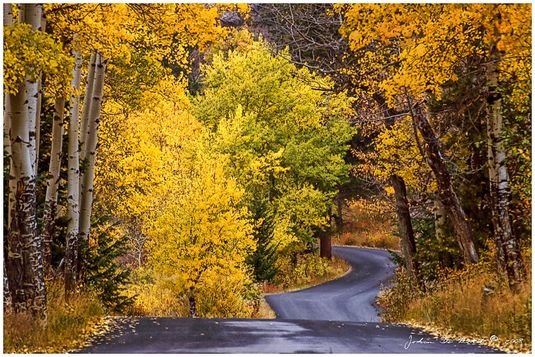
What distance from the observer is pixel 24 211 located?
916cm

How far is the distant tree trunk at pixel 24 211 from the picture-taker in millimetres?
9117

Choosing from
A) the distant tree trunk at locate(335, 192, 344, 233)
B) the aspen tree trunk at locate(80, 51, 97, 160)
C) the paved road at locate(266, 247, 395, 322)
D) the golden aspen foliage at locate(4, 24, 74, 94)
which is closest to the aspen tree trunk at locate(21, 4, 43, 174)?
the golden aspen foliage at locate(4, 24, 74, 94)

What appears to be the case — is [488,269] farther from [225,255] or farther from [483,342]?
[225,255]

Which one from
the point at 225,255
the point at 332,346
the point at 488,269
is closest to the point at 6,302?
the point at 332,346

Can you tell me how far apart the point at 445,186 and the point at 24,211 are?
8.31m

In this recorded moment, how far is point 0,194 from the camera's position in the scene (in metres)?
8.76

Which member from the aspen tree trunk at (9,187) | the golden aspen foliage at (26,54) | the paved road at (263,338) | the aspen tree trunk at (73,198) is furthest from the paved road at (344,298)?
the golden aspen foliage at (26,54)

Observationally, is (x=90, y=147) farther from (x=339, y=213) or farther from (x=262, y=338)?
(x=339, y=213)

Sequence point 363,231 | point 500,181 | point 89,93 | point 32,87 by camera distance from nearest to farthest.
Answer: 1. point 32,87
2. point 500,181
3. point 89,93
4. point 363,231

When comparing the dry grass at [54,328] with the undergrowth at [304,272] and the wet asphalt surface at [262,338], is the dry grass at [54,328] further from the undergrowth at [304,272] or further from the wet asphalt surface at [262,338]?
the undergrowth at [304,272]

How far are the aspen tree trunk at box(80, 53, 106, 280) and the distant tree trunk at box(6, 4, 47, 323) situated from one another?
420 cm

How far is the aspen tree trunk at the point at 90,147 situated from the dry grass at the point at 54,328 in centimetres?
271

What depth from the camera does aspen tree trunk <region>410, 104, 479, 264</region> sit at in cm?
1407

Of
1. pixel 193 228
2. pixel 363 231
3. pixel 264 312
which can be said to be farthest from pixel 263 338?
pixel 363 231
